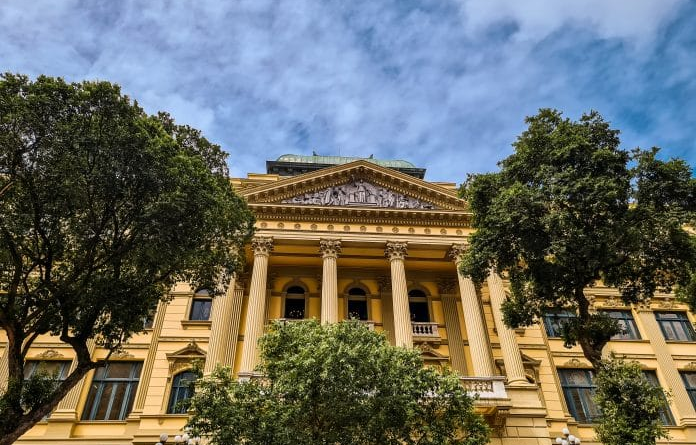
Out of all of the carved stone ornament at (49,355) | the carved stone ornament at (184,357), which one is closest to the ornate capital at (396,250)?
the carved stone ornament at (184,357)

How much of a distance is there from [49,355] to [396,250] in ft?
52.7

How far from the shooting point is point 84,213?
1295 cm

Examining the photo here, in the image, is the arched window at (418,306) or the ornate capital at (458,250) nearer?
the ornate capital at (458,250)

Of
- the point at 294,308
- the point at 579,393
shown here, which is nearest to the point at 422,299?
the point at 294,308

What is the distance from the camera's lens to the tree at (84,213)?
1159cm

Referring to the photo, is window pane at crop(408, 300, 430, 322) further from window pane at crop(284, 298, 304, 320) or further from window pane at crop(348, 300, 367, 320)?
window pane at crop(284, 298, 304, 320)

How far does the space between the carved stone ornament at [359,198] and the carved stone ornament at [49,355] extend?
1194cm

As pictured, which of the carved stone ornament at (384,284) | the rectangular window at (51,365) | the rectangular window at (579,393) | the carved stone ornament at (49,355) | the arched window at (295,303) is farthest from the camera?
the carved stone ornament at (384,284)

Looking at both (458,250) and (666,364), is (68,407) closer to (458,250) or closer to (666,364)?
(458,250)

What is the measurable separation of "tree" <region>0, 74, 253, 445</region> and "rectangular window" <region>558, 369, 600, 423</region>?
59.1 ft

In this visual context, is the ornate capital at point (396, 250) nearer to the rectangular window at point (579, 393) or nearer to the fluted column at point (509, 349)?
the fluted column at point (509, 349)

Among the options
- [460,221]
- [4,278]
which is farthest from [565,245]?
[4,278]

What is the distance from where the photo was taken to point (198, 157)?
14281mm

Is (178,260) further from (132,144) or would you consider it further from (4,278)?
(4,278)
